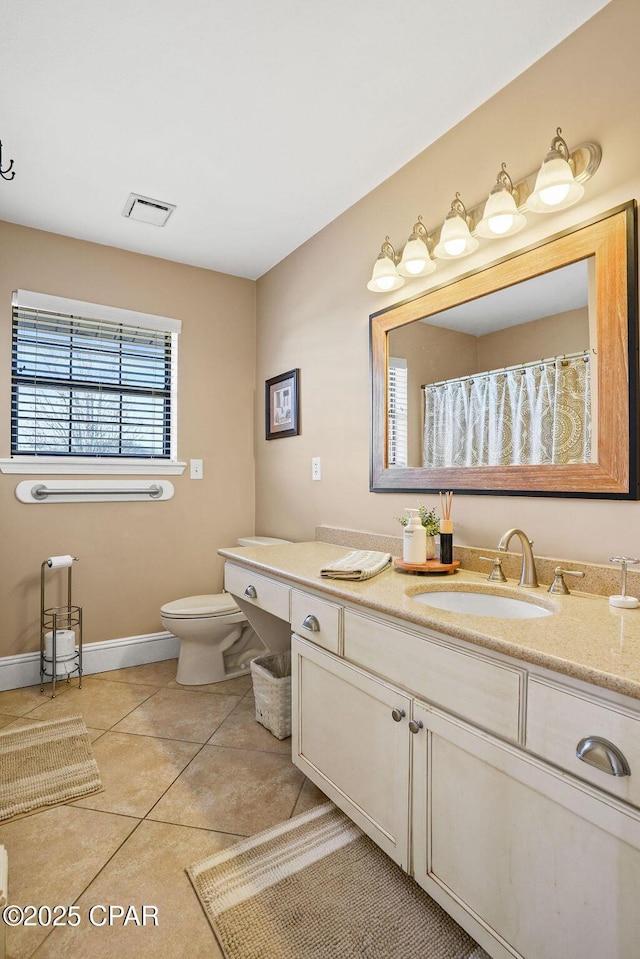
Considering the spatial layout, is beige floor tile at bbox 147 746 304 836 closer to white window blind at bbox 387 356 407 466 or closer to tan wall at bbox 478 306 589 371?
white window blind at bbox 387 356 407 466

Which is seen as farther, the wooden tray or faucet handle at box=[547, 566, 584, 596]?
the wooden tray

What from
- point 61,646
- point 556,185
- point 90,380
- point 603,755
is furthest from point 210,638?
point 556,185

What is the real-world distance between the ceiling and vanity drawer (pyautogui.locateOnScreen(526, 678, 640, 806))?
5.83 feet

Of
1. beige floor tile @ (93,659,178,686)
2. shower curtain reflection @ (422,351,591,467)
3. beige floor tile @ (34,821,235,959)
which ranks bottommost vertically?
beige floor tile @ (34,821,235,959)

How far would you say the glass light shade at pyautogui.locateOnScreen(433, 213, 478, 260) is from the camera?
1669mm

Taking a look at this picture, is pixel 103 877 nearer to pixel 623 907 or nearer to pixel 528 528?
pixel 623 907

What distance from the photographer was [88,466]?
2.75m

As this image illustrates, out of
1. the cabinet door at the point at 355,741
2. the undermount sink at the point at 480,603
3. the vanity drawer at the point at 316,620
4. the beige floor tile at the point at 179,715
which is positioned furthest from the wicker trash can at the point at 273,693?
the undermount sink at the point at 480,603

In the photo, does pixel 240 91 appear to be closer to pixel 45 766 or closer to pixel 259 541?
pixel 259 541

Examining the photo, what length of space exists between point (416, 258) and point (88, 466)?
2.01m

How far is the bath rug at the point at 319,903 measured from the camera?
1148 mm

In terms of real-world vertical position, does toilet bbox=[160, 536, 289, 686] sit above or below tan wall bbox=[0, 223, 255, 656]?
below

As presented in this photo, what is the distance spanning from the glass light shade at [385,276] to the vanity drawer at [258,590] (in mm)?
1240

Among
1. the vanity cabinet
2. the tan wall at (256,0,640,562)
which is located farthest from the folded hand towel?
the tan wall at (256,0,640,562)
